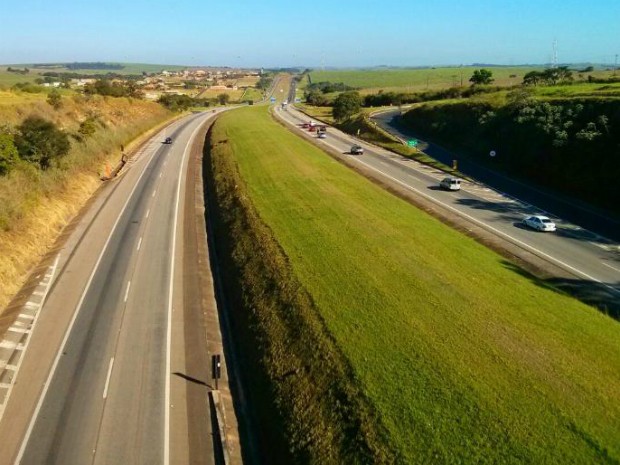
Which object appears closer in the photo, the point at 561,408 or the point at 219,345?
the point at 561,408

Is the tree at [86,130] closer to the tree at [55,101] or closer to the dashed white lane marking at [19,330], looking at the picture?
the tree at [55,101]

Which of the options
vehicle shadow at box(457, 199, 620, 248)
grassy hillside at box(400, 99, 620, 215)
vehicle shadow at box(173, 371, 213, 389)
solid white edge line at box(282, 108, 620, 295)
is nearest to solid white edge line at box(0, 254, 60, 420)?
vehicle shadow at box(173, 371, 213, 389)

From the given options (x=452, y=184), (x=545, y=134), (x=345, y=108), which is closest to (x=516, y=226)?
(x=452, y=184)

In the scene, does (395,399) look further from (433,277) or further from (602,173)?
(602,173)

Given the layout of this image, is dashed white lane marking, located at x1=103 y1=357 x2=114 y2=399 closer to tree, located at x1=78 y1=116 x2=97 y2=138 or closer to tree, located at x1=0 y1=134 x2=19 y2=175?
tree, located at x1=0 y1=134 x2=19 y2=175

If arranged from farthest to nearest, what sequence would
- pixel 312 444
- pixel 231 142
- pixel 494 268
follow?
pixel 231 142
pixel 494 268
pixel 312 444

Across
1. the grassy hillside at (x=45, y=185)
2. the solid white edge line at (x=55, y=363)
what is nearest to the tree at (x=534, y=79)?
the grassy hillside at (x=45, y=185)

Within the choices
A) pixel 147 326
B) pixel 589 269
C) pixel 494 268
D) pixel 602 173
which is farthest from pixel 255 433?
pixel 602 173
